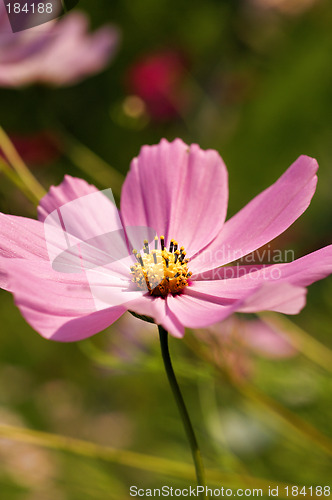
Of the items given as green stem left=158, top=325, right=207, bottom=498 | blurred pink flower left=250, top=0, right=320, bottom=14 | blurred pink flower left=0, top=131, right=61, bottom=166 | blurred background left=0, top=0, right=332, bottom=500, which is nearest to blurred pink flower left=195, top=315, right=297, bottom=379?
blurred background left=0, top=0, right=332, bottom=500

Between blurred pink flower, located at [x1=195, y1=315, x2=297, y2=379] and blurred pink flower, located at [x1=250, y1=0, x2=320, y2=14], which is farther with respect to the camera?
blurred pink flower, located at [x1=250, y1=0, x2=320, y2=14]

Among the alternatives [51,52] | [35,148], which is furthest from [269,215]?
[35,148]

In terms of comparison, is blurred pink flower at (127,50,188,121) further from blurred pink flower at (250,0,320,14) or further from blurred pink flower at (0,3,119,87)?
blurred pink flower at (250,0,320,14)

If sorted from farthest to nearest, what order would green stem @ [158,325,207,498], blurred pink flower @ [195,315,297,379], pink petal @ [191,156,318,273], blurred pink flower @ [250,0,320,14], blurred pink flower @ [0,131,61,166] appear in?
blurred pink flower @ [250,0,320,14], blurred pink flower @ [0,131,61,166], blurred pink flower @ [195,315,297,379], pink petal @ [191,156,318,273], green stem @ [158,325,207,498]

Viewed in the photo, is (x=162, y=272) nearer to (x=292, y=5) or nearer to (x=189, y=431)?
(x=189, y=431)

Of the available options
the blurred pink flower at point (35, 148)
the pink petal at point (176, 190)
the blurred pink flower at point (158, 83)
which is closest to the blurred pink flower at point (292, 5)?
the blurred pink flower at point (158, 83)

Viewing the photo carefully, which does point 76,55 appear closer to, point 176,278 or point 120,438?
point 176,278

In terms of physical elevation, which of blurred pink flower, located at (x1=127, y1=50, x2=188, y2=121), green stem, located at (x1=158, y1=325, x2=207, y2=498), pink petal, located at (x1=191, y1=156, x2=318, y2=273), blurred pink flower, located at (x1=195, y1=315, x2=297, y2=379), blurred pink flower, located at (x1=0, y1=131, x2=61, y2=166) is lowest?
blurred pink flower, located at (x1=195, y1=315, x2=297, y2=379)
